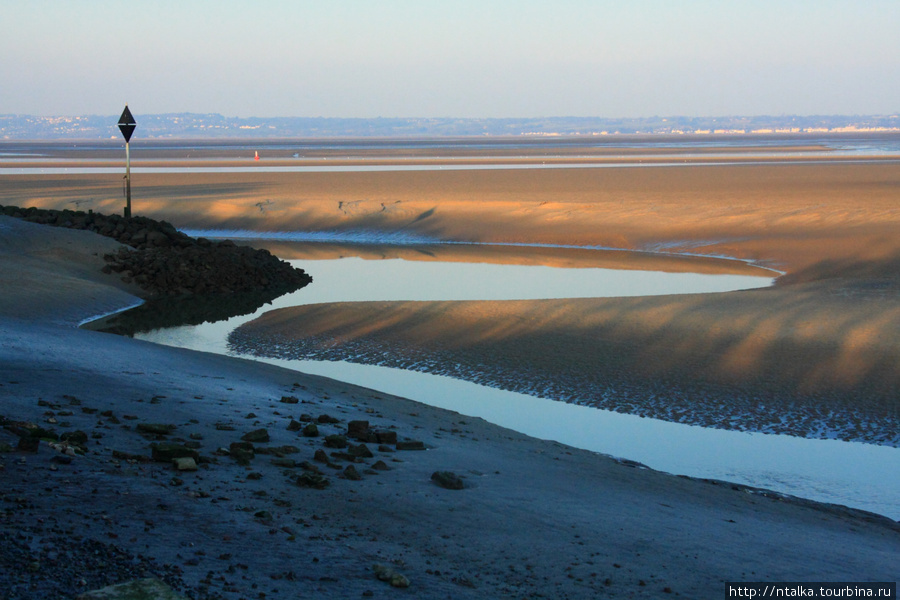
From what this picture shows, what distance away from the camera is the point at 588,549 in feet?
16.3

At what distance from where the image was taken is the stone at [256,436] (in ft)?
21.0

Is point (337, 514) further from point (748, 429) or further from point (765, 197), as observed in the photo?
point (765, 197)

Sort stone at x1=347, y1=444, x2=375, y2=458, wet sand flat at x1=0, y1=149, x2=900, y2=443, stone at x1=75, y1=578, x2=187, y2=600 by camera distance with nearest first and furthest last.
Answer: stone at x1=75, y1=578, x2=187, y2=600, stone at x1=347, y1=444, x2=375, y2=458, wet sand flat at x1=0, y1=149, x2=900, y2=443

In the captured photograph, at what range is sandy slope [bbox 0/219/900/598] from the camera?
4426 millimetres

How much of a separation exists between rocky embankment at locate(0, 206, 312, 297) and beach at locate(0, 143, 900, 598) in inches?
23.7

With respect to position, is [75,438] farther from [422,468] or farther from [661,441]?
[661,441]

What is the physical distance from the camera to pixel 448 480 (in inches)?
231

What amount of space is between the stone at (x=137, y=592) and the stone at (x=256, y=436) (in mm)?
2477

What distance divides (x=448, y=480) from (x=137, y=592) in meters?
2.42

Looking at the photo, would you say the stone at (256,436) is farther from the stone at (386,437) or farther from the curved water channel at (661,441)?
the curved water channel at (661,441)

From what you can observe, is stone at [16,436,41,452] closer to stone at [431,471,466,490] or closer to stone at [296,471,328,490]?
stone at [296,471,328,490]

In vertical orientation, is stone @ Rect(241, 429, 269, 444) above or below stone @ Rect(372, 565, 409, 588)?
above

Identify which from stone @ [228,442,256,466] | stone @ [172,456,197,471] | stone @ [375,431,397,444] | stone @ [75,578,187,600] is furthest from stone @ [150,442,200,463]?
stone @ [75,578,187,600]

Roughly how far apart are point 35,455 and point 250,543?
1.63 m
